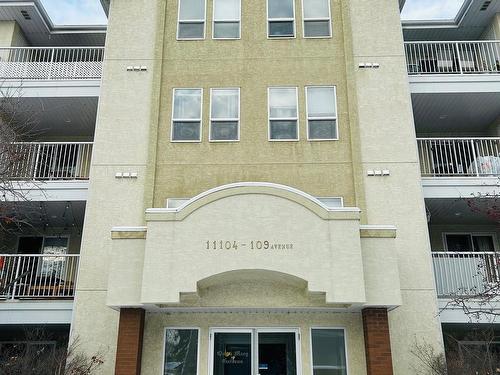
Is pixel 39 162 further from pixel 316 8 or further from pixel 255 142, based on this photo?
pixel 316 8

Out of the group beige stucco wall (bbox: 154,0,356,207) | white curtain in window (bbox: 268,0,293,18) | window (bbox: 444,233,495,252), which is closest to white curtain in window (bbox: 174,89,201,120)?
beige stucco wall (bbox: 154,0,356,207)

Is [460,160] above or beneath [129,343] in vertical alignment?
above

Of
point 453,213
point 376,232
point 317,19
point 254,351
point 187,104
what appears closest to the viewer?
point 376,232

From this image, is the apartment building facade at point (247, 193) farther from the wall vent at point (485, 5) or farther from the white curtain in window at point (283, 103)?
the wall vent at point (485, 5)

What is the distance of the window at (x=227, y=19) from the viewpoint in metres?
15.8

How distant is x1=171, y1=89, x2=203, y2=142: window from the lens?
14.8 metres

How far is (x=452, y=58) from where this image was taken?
1925 centimetres

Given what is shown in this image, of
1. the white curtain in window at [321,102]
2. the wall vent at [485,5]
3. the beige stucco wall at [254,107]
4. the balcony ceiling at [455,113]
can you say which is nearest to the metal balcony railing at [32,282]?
the beige stucco wall at [254,107]

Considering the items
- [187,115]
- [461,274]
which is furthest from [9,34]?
[461,274]

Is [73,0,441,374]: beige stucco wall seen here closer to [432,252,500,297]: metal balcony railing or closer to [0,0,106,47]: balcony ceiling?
[432,252,500,297]: metal balcony railing

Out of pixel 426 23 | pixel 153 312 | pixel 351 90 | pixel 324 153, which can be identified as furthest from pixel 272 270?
pixel 426 23

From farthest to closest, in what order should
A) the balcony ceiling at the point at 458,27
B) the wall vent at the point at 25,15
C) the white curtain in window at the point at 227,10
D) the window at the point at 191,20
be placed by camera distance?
the wall vent at the point at 25,15
the balcony ceiling at the point at 458,27
the white curtain in window at the point at 227,10
the window at the point at 191,20

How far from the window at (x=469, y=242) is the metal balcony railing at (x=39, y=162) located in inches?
504

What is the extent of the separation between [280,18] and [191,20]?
2.91 m
